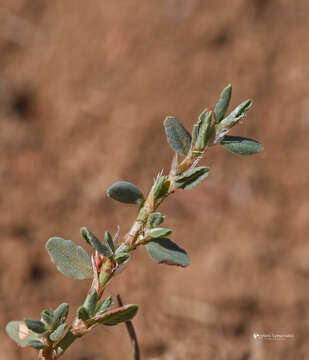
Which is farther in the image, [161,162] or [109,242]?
[161,162]

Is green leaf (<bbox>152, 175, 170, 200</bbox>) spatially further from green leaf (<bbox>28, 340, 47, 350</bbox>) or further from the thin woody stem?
green leaf (<bbox>28, 340, 47, 350</bbox>)

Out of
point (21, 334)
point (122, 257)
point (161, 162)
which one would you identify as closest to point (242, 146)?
point (122, 257)

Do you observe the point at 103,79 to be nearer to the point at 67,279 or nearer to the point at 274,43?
the point at 274,43

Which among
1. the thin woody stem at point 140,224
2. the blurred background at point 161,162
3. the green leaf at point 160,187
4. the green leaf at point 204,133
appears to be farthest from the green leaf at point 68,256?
the blurred background at point 161,162

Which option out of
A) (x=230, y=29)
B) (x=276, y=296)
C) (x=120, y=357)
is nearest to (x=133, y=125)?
(x=230, y=29)

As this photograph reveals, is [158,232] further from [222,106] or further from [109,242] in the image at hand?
[222,106]

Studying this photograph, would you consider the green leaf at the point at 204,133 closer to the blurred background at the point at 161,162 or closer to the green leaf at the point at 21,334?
the green leaf at the point at 21,334
